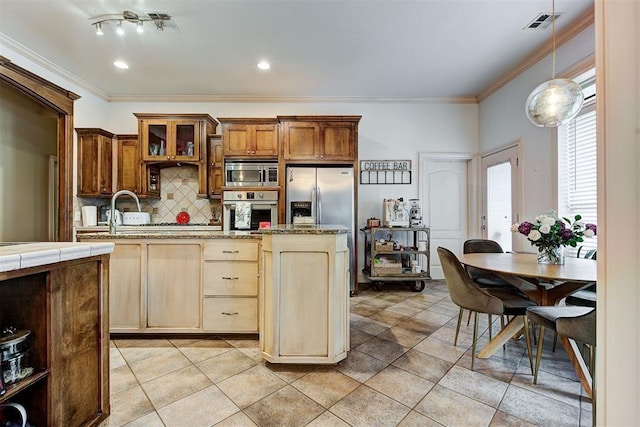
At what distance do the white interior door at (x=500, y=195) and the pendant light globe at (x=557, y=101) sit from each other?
1661mm

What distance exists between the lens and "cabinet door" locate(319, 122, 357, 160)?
3941mm

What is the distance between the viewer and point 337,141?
3.95 meters

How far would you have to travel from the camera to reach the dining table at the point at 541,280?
1.74m

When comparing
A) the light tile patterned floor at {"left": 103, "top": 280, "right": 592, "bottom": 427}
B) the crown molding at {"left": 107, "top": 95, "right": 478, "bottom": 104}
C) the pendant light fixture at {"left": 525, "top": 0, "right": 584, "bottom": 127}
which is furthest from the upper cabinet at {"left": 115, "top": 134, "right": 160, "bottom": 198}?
the pendant light fixture at {"left": 525, "top": 0, "right": 584, "bottom": 127}

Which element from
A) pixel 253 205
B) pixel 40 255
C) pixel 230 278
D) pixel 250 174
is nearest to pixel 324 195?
pixel 253 205

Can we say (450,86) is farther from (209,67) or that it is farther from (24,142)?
(24,142)

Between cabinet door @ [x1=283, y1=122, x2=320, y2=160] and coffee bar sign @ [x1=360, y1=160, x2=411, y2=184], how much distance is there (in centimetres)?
101

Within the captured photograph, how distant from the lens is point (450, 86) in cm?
410

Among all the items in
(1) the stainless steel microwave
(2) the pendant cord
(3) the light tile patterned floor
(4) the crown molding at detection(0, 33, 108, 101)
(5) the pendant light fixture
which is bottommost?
(3) the light tile patterned floor

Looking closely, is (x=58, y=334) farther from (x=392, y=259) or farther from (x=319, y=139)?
(x=392, y=259)

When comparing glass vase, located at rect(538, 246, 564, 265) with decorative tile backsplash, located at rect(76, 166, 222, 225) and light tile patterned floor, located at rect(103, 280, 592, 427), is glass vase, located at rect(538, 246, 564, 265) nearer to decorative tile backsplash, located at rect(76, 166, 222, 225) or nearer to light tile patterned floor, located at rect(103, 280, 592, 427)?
light tile patterned floor, located at rect(103, 280, 592, 427)

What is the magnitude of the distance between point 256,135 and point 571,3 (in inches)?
139

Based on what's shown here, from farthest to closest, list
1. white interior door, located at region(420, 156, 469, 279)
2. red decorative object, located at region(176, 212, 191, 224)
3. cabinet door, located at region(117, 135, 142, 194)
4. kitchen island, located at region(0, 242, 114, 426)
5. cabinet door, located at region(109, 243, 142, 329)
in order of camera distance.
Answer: white interior door, located at region(420, 156, 469, 279), red decorative object, located at region(176, 212, 191, 224), cabinet door, located at region(117, 135, 142, 194), cabinet door, located at region(109, 243, 142, 329), kitchen island, located at region(0, 242, 114, 426)

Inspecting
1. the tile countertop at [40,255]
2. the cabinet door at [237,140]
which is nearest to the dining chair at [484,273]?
the tile countertop at [40,255]
